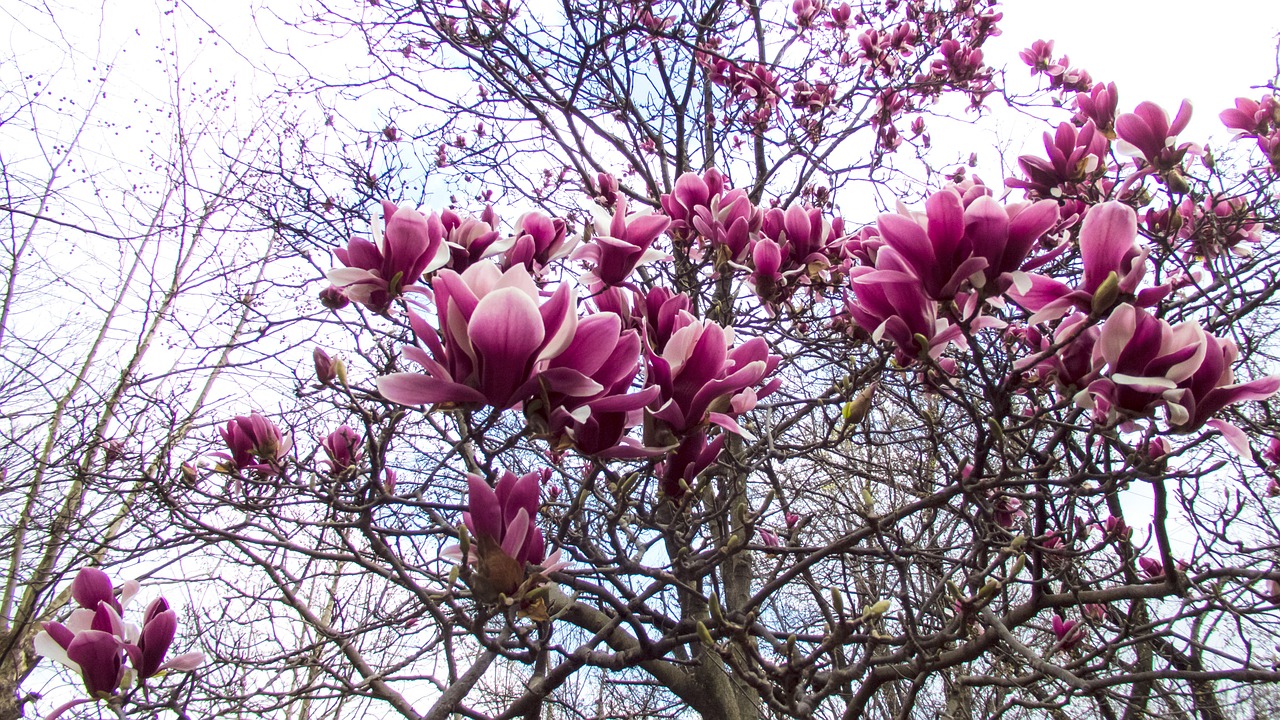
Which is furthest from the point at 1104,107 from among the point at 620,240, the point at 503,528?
Result: the point at 503,528

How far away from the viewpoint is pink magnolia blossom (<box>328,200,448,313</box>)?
98 cm

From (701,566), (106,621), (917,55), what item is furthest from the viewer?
(917,55)

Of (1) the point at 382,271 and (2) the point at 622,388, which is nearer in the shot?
(2) the point at 622,388

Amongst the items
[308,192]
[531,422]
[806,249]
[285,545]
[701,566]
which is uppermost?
[308,192]

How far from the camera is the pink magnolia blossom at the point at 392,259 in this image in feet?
3.21

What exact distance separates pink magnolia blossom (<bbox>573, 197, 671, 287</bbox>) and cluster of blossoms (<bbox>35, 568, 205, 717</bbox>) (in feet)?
→ 3.18

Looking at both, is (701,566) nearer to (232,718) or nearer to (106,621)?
(106,621)

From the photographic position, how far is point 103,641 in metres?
1.13

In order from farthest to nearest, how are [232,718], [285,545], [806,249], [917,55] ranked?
[917,55]
[232,718]
[285,545]
[806,249]

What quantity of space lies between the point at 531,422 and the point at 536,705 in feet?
3.97

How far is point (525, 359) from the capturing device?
2.28ft

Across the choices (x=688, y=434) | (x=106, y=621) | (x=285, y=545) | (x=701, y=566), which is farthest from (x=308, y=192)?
(x=688, y=434)

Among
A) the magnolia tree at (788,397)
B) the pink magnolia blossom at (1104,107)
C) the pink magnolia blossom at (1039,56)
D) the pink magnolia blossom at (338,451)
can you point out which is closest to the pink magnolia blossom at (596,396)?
the magnolia tree at (788,397)

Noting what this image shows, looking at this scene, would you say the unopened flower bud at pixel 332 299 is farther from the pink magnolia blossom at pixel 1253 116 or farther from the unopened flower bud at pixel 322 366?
the pink magnolia blossom at pixel 1253 116
